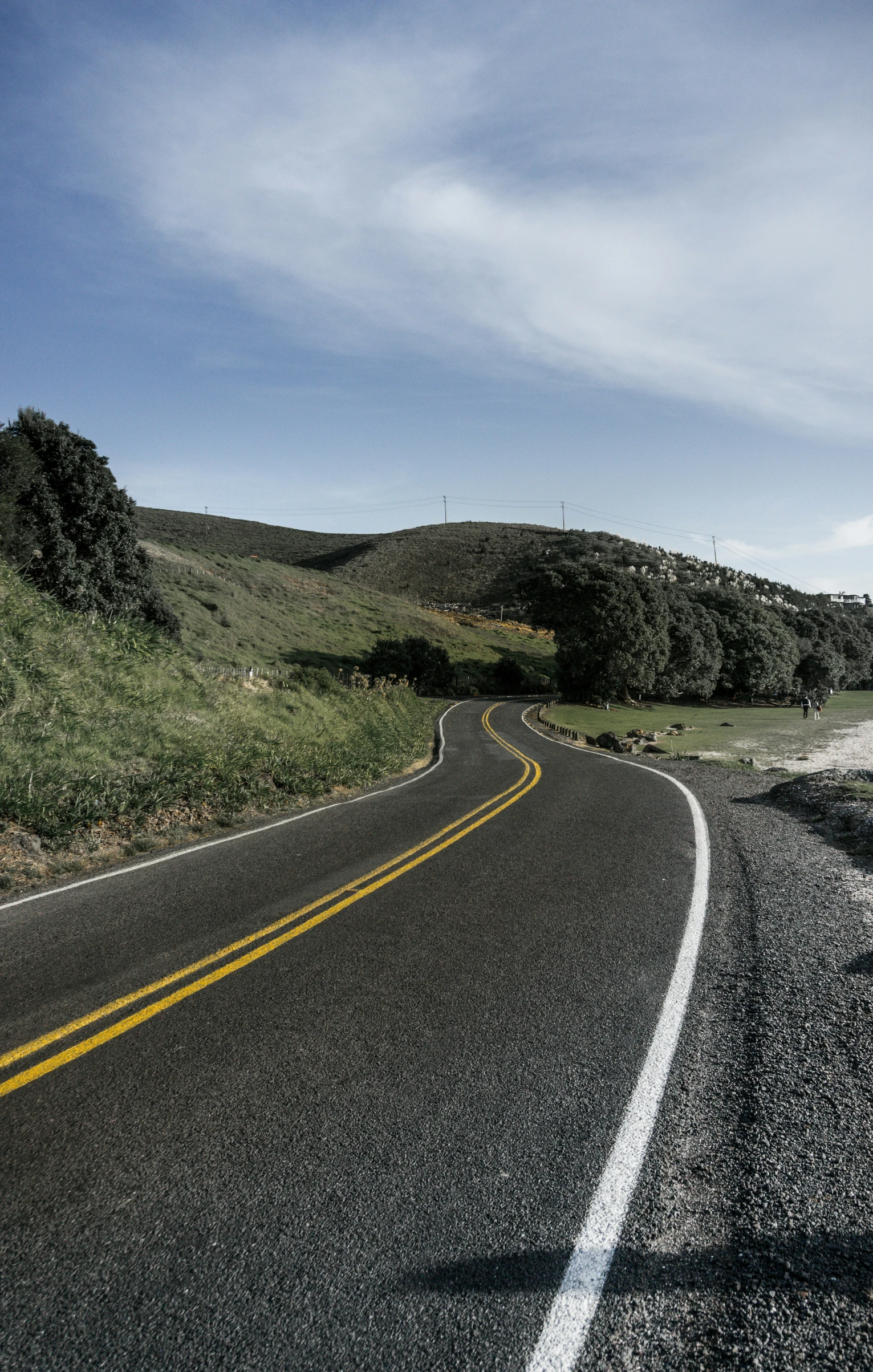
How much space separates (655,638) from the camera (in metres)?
59.1

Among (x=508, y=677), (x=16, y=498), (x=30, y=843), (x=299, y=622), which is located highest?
(x=16, y=498)

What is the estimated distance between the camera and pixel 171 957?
5715mm

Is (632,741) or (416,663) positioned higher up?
(416,663)

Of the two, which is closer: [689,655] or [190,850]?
[190,850]

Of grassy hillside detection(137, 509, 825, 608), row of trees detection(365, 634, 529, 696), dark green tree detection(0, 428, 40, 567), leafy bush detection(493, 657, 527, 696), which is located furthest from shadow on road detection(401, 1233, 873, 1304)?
grassy hillside detection(137, 509, 825, 608)

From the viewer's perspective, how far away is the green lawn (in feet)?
112

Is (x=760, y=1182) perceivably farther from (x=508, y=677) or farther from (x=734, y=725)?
(x=508, y=677)

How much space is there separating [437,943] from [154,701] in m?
10.0

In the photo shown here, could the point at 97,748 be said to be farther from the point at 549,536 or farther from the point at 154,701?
the point at 549,536

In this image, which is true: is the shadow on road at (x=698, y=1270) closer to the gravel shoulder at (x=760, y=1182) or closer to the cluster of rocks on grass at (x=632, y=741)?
the gravel shoulder at (x=760, y=1182)

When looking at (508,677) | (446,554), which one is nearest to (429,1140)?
(508,677)

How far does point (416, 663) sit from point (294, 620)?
13.3 m

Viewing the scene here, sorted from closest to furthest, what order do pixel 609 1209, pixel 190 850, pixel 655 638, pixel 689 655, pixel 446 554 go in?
pixel 609 1209, pixel 190 850, pixel 655 638, pixel 689 655, pixel 446 554

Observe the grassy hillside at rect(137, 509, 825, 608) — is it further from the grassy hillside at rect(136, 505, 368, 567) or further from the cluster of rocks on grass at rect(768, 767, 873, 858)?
the cluster of rocks on grass at rect(768, 767, 873, 858)
